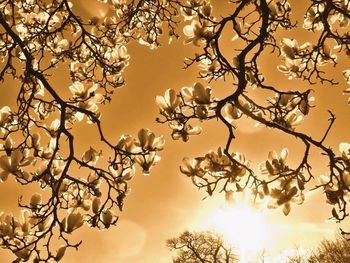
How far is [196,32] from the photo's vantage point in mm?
4023

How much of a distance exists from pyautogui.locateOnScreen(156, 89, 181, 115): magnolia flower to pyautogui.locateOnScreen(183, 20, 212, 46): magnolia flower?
3.40 feet

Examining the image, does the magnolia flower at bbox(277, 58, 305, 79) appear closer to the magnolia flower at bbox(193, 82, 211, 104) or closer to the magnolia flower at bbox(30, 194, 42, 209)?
the magnolia flower at bbox(193, 82, 211, 104)

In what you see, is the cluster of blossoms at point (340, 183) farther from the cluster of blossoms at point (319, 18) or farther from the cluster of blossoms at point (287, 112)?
the cluster of blossoms at point (319, 18)

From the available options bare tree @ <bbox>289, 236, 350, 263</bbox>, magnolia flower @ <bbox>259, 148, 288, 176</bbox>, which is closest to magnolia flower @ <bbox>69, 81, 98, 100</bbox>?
magnolia flower @ <bbox>259, 148, 288, 176</bbox>

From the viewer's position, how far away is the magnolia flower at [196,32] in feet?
13.1

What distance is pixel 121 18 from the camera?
5801mm

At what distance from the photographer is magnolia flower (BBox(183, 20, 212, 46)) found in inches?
158

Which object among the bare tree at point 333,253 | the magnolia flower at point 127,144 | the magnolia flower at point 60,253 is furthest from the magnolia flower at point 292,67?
the bare tree at point 333,253

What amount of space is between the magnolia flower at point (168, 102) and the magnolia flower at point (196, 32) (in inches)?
40.8

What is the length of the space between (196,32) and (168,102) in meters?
1.11

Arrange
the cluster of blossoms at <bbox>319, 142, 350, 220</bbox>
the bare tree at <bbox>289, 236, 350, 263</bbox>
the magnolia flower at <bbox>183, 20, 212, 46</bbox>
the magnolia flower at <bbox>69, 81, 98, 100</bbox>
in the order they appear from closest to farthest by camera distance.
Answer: the cluster of blossoms at <bbox>319, 142, 350, 220</bbox> < the magnolia flower at <bbox>69, 81, 98, 100</bbox> < the magnolia flower at <bbox>183, 20, 212, 46</bbox> < the bare tree at <bbox>289, 236, 350, 263</bbox>

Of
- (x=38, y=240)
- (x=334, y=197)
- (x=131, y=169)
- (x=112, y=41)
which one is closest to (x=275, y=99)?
(x=334, y=197)

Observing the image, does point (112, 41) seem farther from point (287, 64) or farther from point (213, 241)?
point (213, 241)

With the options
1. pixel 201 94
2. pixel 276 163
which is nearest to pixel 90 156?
pixel 201 94
